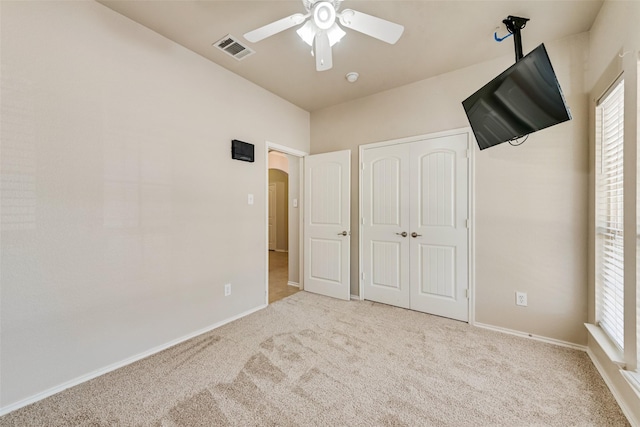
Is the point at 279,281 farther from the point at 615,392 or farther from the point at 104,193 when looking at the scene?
the point at 615,392

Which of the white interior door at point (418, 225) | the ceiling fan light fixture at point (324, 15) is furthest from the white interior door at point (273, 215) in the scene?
the ceiling fan light fixture at point (324, 15)

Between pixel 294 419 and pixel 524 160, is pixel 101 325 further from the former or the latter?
pixel 524 160

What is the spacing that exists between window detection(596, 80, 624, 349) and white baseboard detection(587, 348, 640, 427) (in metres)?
0.24

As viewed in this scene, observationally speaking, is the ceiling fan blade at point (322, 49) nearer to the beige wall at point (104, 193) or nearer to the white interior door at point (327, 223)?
the beige wall at point (104, 193)

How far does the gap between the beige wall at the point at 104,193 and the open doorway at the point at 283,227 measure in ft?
3.42

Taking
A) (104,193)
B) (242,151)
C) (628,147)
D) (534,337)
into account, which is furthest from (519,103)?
(104,193)

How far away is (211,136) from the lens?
8.60 ft

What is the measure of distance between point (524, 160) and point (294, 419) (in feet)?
9.21

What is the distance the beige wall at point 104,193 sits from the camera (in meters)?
1.60

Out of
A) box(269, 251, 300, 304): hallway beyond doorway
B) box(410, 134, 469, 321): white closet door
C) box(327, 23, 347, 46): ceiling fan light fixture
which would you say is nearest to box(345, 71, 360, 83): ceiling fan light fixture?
box(410, 134, 469, 321): white closet door

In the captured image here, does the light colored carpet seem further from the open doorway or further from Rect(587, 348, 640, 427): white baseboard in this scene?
the open doorway

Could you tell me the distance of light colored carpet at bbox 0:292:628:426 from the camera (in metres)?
1.50

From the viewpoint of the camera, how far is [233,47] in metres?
2.38

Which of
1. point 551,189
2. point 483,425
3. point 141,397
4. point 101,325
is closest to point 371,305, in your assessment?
point 483,425
